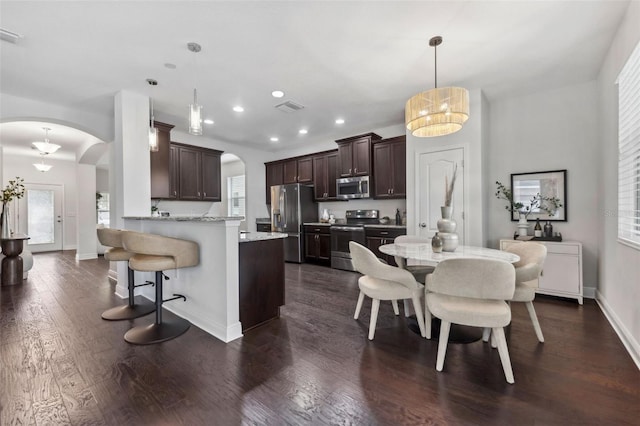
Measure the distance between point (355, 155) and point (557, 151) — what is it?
9.81 ft

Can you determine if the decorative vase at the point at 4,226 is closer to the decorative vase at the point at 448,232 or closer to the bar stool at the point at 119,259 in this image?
the bar stool at the point at 119,259

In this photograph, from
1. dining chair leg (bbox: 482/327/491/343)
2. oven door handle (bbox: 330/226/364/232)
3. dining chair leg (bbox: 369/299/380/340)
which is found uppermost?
oven door handle (bbox: 330/226/364/232)

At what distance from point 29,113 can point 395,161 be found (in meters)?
5.37

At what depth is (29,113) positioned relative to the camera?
3740mm

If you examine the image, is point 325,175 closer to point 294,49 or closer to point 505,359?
point 294,49

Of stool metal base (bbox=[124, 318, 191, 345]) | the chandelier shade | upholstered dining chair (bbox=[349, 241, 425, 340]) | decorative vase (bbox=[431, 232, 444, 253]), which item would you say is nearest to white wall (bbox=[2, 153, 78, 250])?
stool metal base (bbox=[124, 318, 191, 345])

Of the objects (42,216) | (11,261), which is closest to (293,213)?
(11,261)

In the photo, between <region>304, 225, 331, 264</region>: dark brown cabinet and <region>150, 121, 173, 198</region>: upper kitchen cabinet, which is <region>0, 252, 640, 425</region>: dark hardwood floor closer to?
<region>150, 121, 173, 198</region>: upper kitchen cabinet

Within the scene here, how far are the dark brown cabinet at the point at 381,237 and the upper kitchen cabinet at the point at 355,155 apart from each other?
111 centimetres

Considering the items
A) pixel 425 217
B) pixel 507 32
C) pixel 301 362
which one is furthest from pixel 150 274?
pixel 507 32

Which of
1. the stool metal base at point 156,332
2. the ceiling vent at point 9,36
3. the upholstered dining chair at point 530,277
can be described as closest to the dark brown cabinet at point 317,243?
the stool metal base at point 156,332

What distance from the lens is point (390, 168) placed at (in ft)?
16.4

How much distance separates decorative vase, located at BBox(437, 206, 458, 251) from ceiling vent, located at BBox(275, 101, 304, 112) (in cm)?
263

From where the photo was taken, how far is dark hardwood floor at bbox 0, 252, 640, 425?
5.00ft
